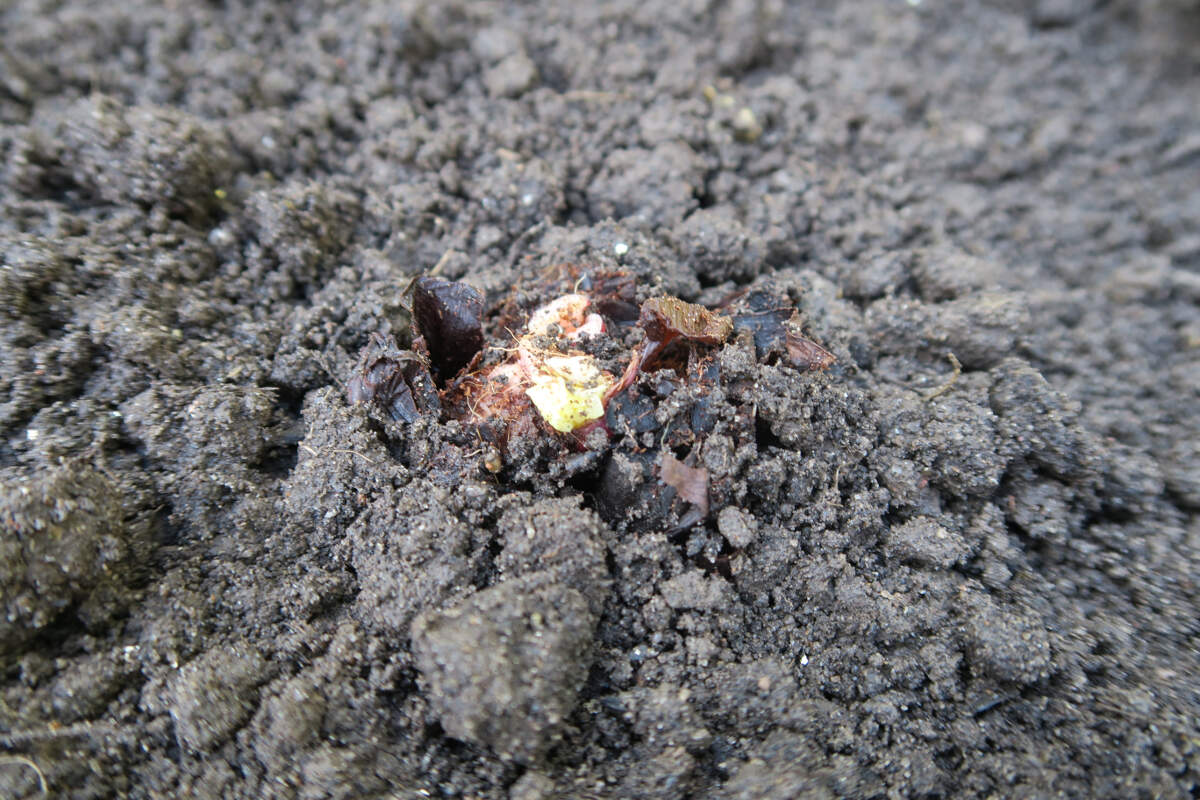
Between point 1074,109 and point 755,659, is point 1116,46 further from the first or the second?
point 755,659

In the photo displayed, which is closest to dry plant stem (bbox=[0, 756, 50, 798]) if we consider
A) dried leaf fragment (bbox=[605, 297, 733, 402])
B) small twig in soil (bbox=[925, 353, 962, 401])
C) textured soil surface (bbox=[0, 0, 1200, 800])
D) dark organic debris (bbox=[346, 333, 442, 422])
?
textured soil surface (bbox=[0, 0, 1200, 800])

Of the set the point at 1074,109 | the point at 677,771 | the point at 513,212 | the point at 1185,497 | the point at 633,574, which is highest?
the point at 513,212

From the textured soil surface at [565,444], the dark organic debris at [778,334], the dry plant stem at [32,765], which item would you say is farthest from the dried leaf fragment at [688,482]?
the dry plant stem at [32,765]

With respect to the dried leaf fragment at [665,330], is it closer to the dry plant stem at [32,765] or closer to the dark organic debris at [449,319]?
the dark organic debris at [449,319]

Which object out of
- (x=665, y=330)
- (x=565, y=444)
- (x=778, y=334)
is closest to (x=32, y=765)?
(x=565, y=444)

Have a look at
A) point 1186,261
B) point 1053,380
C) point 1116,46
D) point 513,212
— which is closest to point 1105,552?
point 1053,380

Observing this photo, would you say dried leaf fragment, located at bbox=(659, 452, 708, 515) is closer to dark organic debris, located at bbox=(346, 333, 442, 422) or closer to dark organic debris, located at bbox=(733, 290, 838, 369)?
dark organic debris, located at bbox=(733, 290, 838, 369)
